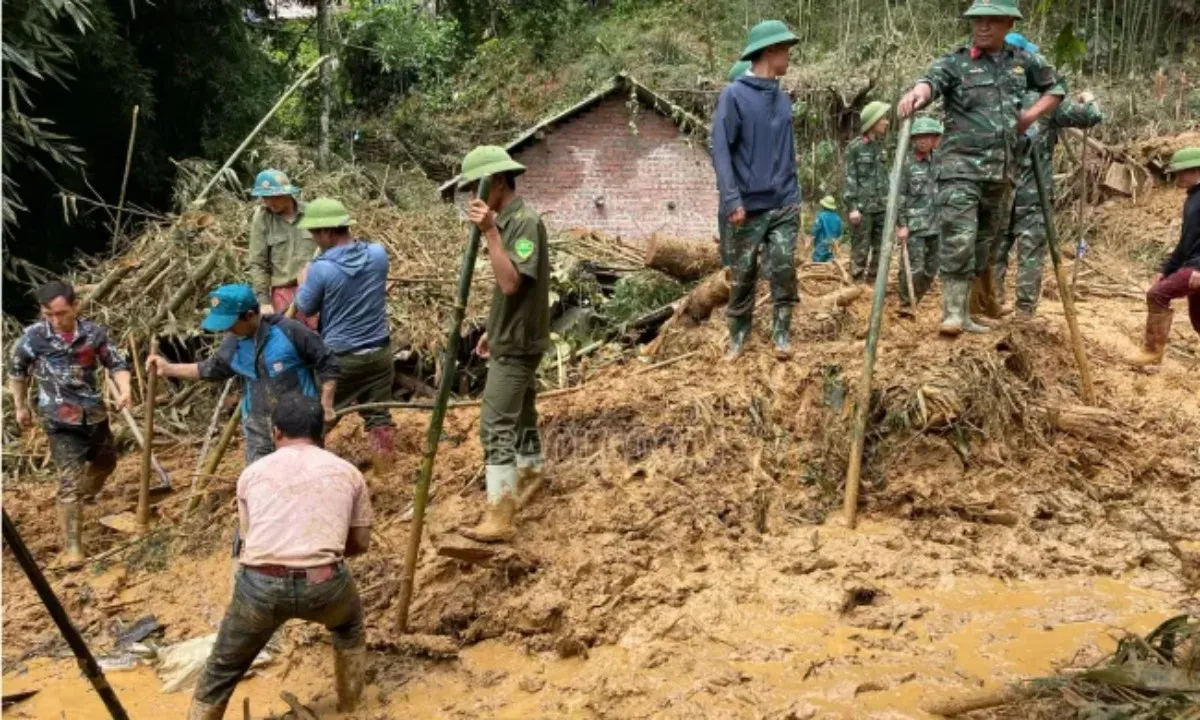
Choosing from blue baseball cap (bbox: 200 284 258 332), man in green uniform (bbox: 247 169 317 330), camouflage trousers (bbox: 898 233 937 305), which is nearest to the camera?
blue baseball cap (bbox: 200 284 258 332)

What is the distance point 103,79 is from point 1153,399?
11.2 meters

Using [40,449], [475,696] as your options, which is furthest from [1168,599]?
[40,449]

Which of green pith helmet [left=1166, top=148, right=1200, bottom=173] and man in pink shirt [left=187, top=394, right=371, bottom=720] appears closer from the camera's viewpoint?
man in pink shirt [left=187, top=394, right=371, bottom=720]

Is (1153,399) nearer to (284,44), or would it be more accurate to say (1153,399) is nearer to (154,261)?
(154,261)

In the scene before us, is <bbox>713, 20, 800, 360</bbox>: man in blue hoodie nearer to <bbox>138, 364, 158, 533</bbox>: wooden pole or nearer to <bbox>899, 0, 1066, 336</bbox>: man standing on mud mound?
<bbox>899, 0, 1066, 336</bbox>: man standing on mud mound

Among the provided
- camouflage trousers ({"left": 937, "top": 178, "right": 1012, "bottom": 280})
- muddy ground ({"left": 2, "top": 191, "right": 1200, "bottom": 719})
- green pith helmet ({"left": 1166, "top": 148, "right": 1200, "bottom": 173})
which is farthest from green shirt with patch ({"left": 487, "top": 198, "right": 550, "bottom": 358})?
green pith helmet ({"left": 1166, "top": 148, "right": 1200, "bottom": 173})

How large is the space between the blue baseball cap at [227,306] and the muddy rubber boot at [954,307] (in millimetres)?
4125

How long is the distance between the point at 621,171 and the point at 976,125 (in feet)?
33.7

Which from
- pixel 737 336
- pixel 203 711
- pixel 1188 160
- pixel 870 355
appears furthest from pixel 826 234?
pixel 203 711

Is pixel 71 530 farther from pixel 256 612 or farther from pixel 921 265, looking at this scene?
pixel 921 265

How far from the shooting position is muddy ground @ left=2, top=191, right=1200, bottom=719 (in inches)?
158

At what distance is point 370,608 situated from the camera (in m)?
4.80

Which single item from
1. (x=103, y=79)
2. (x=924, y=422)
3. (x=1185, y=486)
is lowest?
(x=1185, y=486)

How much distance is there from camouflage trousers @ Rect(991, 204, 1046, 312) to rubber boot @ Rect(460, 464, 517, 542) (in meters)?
4.07
